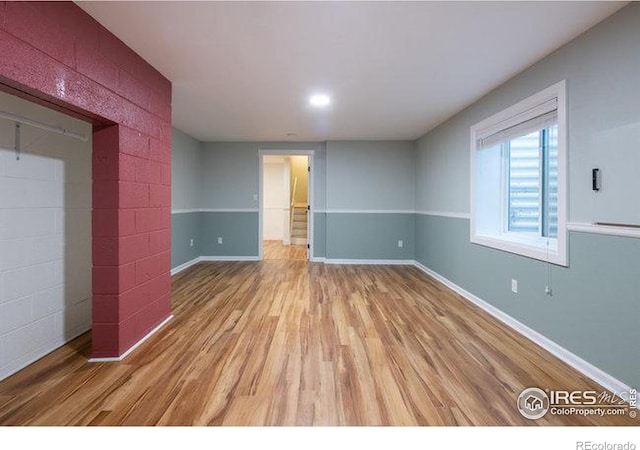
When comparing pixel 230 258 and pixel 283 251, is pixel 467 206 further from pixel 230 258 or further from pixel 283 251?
pixel 283 251

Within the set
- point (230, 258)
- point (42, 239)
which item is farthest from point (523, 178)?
point (230, 258)

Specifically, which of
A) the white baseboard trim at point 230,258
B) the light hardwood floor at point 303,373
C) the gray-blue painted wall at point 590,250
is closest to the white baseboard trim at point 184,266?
the white baseboard trim at point 230,258

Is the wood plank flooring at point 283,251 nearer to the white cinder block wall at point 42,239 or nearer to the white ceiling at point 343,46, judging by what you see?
the white ceiling at point 343,46

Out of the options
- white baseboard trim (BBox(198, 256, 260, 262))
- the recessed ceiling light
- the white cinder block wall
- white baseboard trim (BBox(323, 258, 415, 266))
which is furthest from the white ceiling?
white baseboard trim (BBox(198, 256, 260, 262))

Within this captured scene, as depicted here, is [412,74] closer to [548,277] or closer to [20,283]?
[548,277]

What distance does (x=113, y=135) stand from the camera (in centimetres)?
223

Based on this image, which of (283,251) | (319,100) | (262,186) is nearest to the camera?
(319,100)

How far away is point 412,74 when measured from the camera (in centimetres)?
286

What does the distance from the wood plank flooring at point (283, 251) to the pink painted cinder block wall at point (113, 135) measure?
12.5 ft

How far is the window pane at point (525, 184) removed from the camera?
9.80ft

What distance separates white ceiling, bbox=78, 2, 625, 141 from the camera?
6.32ft

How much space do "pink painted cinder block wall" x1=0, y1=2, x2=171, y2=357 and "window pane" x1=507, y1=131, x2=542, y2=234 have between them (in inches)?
129

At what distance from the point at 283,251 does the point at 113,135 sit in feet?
18.0
